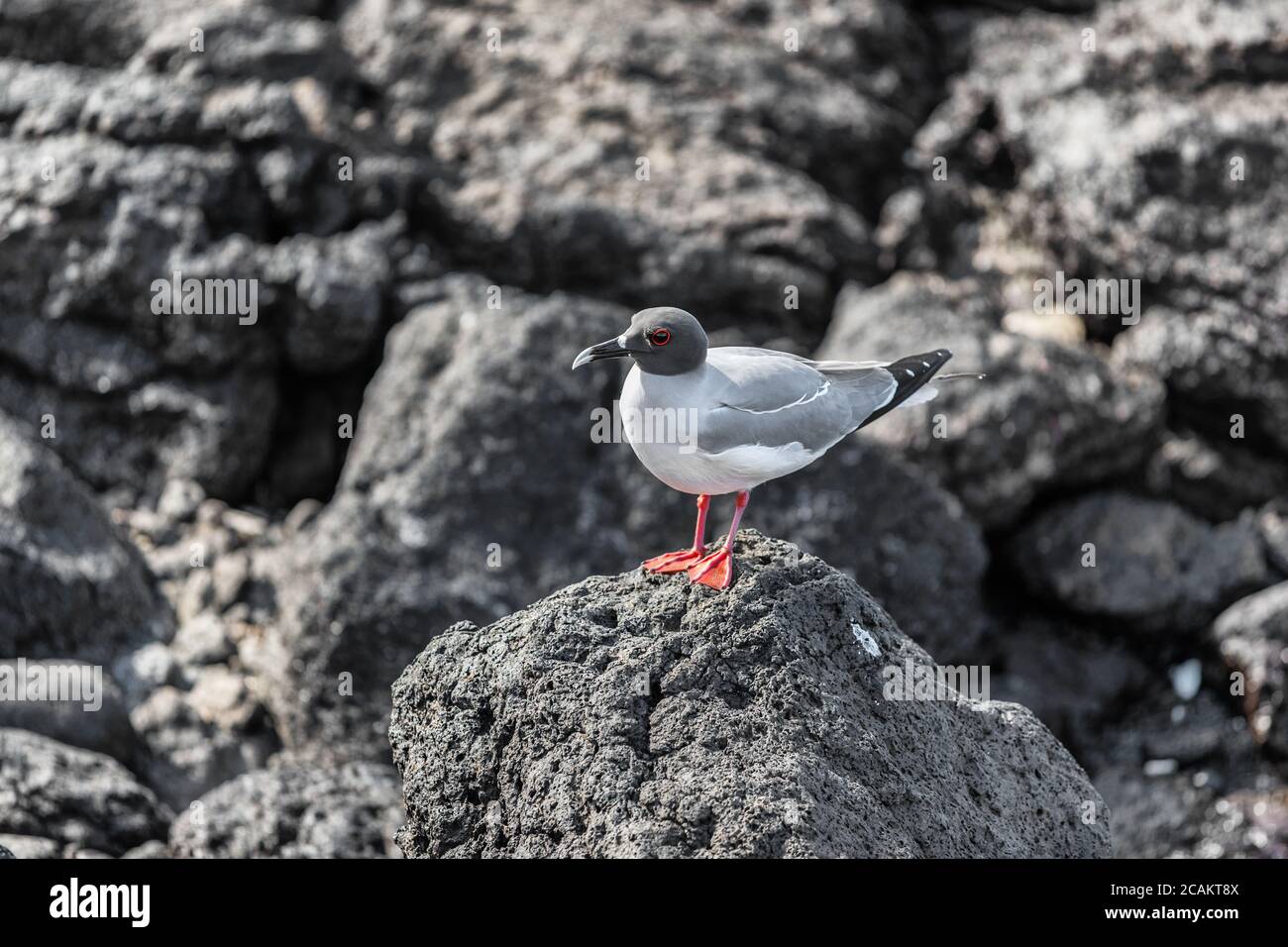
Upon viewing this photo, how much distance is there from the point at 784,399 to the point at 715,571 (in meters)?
0.93

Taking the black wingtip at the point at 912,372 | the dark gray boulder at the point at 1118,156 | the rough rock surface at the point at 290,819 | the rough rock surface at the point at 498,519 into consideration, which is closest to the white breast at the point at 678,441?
the black wingtip at the point at 912,372

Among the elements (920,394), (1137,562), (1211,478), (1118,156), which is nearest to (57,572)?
(920,394)

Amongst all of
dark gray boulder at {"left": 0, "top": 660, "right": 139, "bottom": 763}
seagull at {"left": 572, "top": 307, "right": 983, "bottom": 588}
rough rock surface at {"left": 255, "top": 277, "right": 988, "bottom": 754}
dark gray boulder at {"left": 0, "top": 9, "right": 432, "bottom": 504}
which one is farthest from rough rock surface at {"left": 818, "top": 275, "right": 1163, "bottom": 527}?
dark gray boulder at {"left": 0, "top": 660, "right": 139, "bottom": 763}

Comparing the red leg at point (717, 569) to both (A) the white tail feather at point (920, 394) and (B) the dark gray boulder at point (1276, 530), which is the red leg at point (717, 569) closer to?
(A) the white tail feather at point (920, 394)

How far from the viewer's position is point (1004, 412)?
12.9 metres

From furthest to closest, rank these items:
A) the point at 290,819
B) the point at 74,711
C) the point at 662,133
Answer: the point at 662,133 → the point at 74,711 → the point at 290,819

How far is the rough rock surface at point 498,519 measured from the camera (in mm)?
11195

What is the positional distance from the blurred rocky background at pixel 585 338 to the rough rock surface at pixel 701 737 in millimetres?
3663

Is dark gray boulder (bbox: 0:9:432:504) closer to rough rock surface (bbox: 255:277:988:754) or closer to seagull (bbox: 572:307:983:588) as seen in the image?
rough rock surface (bbox: 255:277:988:754)

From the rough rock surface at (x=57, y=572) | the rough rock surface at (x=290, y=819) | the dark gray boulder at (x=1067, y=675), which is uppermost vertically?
the rough rock surface at (x=57, y=572)

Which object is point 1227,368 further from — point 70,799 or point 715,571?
point 70,799

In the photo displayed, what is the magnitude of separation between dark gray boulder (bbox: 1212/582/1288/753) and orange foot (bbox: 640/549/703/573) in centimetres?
751

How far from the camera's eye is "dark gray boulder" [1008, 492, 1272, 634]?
13.0 m

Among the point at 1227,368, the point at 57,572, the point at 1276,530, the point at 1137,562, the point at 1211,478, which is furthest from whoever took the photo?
the point at 1227,368
